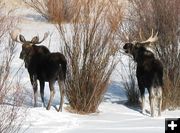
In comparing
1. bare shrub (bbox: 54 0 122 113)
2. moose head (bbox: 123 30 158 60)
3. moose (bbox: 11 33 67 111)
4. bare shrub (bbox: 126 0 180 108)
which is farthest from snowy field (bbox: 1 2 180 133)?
moose head (bbox: 123 30 158 60)

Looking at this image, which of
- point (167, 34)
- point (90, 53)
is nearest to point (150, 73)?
point (90, 53)

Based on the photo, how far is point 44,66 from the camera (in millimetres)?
11930

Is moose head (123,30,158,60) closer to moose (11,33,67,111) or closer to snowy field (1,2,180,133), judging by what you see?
snowy field (1,2,180,133)

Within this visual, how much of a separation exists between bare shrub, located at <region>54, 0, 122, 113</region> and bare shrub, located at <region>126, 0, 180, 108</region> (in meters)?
1.84

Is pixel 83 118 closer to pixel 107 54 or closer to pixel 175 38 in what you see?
pixel 107 54

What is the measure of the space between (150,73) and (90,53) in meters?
1.32

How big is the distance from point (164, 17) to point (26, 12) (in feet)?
52.9

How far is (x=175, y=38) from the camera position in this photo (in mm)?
13461

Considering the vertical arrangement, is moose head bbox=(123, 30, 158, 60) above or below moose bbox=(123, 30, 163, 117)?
above

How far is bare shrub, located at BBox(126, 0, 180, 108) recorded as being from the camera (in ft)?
43.2

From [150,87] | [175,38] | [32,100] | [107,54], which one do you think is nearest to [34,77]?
[32,100]

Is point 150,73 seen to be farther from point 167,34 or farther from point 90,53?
point 167,34

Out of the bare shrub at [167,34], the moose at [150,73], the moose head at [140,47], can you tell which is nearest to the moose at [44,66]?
the moose at [150,73]

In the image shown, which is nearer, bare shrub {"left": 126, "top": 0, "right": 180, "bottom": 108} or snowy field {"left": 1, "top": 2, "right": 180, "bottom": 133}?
snowy field {"left": 1, "top": 2, "right": 180, "bottom": 133}
